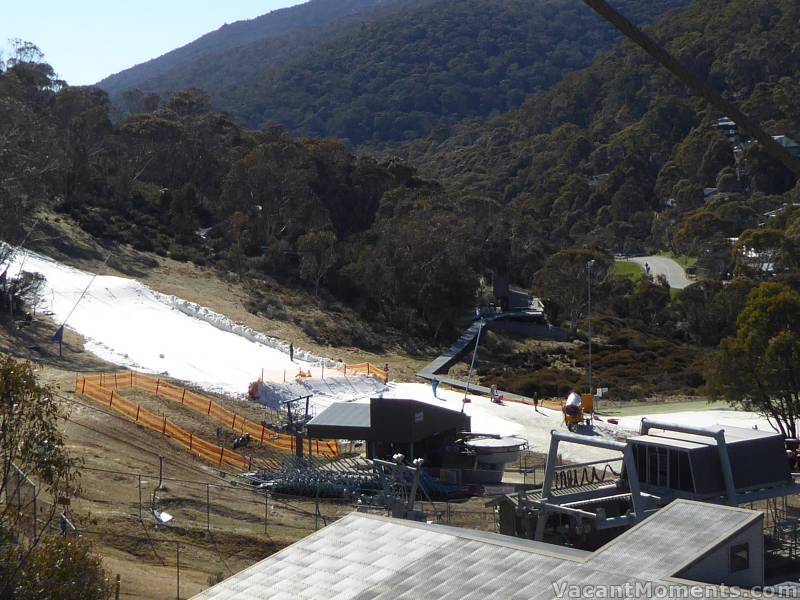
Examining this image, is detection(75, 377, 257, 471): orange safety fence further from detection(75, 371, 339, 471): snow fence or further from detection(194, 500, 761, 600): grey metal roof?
detection(194, 500, 761, 600): grey metal roof

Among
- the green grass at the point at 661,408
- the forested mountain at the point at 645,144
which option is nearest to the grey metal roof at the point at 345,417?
the green grass at the point at 661,408

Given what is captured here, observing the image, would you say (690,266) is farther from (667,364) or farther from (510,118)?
(510,118)

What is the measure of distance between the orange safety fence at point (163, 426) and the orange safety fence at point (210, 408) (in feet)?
3.49

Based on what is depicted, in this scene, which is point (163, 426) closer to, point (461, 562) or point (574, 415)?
point (574, 415)

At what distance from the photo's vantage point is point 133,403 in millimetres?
26062

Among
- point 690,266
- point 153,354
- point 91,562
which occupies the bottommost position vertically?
A: point 690,266

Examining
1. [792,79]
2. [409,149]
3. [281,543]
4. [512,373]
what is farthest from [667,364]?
[409,149]

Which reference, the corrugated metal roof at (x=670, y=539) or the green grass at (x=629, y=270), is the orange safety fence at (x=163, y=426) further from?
the green grass at (x=629, y=270)

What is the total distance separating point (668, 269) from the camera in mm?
79625

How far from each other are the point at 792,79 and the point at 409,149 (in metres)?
84.6

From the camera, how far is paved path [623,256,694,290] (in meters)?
73.3

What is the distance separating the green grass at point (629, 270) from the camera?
2938 inches

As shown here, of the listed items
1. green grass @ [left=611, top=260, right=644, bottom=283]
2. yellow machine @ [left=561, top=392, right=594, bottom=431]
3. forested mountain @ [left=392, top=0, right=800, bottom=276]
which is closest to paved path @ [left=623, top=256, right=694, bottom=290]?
green grass @ [left=611, top=260, right=644, bottom=283]

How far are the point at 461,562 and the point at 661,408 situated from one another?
2596cm
